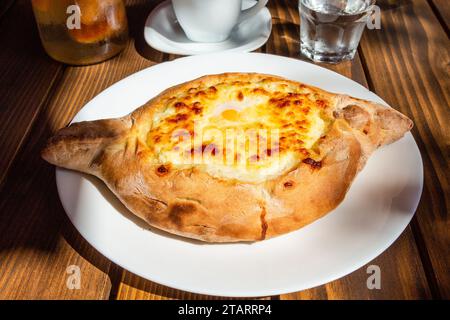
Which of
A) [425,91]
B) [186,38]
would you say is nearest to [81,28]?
[186,38]

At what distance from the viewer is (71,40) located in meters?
1.32

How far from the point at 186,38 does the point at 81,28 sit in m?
0.34

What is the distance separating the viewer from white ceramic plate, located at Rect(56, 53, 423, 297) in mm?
761

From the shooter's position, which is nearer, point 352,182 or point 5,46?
point 352,182

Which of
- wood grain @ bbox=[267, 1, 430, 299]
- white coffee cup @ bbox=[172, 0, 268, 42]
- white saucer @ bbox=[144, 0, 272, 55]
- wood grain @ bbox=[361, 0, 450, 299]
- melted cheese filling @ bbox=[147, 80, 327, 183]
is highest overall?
melted cheese filling @ bbox=[147, 80, 327, 183]

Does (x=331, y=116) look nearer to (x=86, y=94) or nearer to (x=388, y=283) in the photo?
(x=388, y=283)

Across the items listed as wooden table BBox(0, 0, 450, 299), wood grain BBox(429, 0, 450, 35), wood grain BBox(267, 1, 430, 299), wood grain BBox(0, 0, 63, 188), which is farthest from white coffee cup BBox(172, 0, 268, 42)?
wood grain BBox(267, 1, 430, 299)

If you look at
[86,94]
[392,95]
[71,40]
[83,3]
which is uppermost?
[83,3]

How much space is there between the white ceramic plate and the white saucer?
1.96 ft

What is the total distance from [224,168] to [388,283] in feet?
1.19

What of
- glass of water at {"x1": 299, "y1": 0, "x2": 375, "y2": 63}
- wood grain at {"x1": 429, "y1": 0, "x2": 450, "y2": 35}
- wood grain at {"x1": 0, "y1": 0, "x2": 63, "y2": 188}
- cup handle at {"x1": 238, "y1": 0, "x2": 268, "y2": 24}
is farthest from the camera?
wood grain at {"x1": 429, "y1": 0, "x2": 450, "y2": 35}

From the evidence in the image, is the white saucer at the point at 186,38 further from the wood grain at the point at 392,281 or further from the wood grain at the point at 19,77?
the wood grain at the point at 392,281

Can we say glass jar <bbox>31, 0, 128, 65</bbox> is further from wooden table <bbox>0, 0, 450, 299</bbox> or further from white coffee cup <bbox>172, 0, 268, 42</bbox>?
white coffee cup <bbox>172, 0, 268, 42</bbox>

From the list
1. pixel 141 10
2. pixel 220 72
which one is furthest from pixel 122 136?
pixel 141 10
